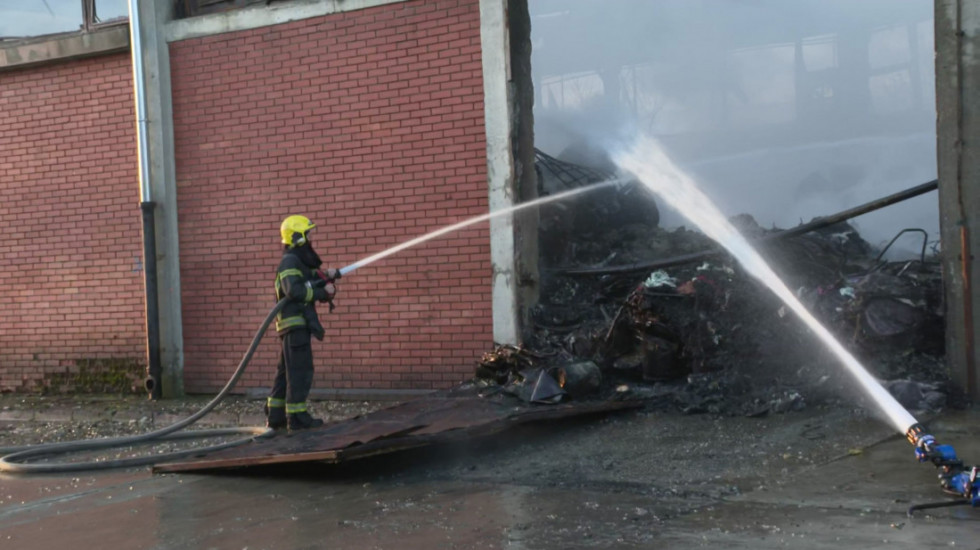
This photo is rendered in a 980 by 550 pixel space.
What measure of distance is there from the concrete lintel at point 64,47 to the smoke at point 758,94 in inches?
182

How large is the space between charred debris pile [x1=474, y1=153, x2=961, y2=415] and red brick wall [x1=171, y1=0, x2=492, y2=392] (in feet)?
3.21

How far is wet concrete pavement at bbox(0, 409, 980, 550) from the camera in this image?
4.55 meters

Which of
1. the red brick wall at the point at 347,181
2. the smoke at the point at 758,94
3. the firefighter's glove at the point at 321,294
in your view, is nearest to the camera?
the firefighter's glove at the point at 321,294

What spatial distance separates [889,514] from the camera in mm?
4602

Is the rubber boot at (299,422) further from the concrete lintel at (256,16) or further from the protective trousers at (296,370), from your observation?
the concrete lintel at (256,16)

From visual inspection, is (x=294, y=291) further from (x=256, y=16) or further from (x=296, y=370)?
(x=256, y=16)

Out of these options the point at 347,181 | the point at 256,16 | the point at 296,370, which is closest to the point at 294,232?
the point at 296,370

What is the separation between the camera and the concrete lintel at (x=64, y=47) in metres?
10.8

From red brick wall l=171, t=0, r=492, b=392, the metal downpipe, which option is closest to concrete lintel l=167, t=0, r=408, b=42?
red brick wall l=171, t=0, r=492, b=392

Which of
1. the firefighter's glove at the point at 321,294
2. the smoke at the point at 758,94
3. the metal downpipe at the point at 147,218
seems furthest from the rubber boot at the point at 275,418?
the smoke at the point at 758,94

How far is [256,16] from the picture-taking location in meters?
10.0

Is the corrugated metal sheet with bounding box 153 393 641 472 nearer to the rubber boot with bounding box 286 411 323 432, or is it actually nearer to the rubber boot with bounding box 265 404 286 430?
the rubber boot with bounding box 286 411 323 432

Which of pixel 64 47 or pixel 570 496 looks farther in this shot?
pixel 64 47

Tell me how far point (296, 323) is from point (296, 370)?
0.37 meters
